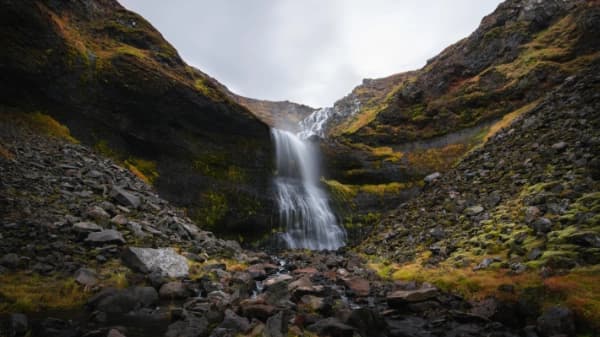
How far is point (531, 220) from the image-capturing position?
11547 mm

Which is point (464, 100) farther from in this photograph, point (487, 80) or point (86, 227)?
point (86, 227)

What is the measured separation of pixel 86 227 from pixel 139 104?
51.7 feet

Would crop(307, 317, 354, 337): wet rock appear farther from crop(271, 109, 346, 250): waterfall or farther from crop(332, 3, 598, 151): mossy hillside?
crop(332, 3, 598, 151): mossy hillside

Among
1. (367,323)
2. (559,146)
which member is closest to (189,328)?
(367,323)

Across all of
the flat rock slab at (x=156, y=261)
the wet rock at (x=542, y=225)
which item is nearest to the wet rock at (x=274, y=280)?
the flat rock slab at (x=156, y=261)

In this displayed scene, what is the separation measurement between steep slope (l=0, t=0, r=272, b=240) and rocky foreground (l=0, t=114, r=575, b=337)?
6.23 meters

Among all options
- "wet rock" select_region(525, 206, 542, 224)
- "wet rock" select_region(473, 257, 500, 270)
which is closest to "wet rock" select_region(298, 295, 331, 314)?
"wet rock" select_region(473, 257, 500, 270)

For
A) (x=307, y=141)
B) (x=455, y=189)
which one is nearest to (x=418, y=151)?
(x=307, y=141)

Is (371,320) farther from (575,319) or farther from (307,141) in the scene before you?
(307,141)

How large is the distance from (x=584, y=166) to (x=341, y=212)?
69.6 feet

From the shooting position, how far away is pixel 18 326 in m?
5.90

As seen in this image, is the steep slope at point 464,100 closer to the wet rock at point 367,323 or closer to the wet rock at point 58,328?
the wet rock at point 367,323

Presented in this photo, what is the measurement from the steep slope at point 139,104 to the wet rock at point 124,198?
801 cm

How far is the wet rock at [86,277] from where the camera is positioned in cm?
865
